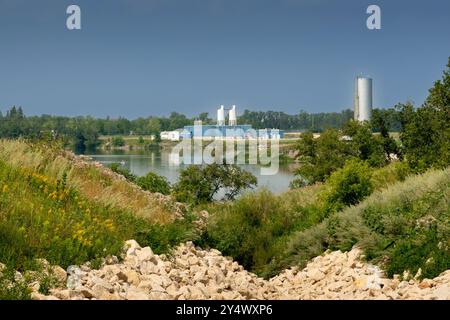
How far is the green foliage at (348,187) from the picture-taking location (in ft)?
49.7

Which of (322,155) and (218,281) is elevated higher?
(322,155)

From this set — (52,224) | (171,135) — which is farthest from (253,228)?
(171,135)

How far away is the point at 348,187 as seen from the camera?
15320 millimetres

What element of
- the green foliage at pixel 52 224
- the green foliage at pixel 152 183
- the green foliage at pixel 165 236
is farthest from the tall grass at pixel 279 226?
the green foliage at pixel 152 183

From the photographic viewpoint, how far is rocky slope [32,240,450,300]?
786 cm

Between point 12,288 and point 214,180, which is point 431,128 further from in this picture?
point 12,288

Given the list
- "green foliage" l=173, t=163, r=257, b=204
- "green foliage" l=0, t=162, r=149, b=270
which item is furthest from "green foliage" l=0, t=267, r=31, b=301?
"green foliage" l=173, t=163, r=257, b=204

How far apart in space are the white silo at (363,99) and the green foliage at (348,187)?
2391 centimetres

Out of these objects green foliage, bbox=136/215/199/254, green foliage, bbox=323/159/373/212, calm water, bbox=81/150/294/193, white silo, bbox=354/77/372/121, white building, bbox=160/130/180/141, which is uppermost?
white silo, bbox=354/77/372/121

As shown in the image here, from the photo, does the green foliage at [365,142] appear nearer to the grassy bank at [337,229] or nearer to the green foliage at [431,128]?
the green foliage at [431,128]

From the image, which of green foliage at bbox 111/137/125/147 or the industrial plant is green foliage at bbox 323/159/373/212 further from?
green foliage at bbox 111/137/125/147

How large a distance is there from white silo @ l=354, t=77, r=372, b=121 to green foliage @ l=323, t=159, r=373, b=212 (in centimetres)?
2391

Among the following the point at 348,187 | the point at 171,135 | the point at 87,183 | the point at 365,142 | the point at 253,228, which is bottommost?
the point at 253,228

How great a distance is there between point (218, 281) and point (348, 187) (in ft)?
21.1
